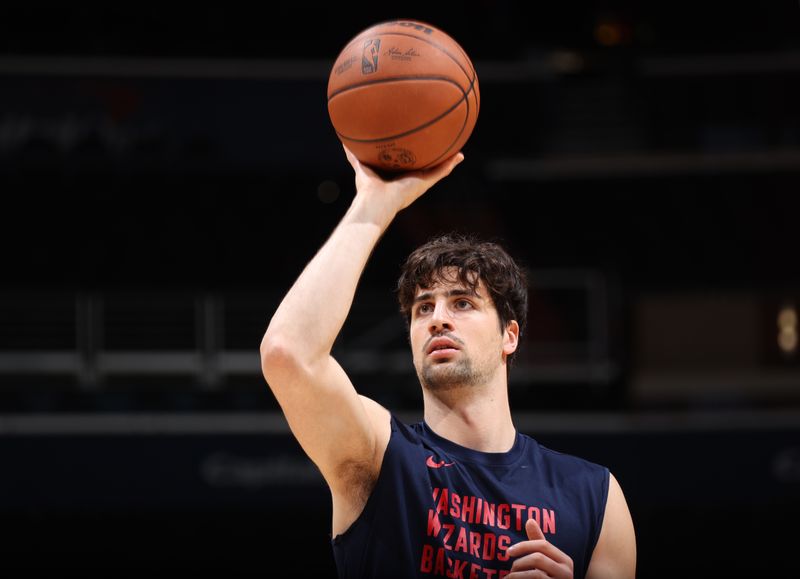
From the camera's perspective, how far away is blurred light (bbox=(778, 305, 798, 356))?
1250 centimetres

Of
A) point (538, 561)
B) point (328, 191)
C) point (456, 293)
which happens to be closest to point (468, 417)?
point (456, 293)

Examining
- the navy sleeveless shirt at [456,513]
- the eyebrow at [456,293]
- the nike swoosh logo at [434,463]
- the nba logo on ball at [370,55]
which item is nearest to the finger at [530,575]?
the navy sleeveless shirt at [456,513]

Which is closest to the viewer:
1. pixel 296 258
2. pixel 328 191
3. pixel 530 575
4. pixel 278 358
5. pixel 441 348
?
pixel 278 358

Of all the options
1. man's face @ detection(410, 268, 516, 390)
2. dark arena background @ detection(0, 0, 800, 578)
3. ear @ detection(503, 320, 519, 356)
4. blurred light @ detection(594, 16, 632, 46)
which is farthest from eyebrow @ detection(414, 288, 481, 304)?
blurred light @ detection(594, 16, 632, 46)

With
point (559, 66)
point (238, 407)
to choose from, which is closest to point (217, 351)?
point (238, 407)

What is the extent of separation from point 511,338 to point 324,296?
2.52 feet

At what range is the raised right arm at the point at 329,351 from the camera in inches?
84.9

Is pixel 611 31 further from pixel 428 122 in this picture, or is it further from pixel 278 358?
pixel 278 358

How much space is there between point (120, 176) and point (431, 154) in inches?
320

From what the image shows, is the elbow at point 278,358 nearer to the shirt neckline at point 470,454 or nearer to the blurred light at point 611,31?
the shirt neckline at point 470,454

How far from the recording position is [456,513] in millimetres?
2459

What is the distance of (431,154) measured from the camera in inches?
99.7

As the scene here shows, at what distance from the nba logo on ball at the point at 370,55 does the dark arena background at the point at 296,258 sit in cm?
567
